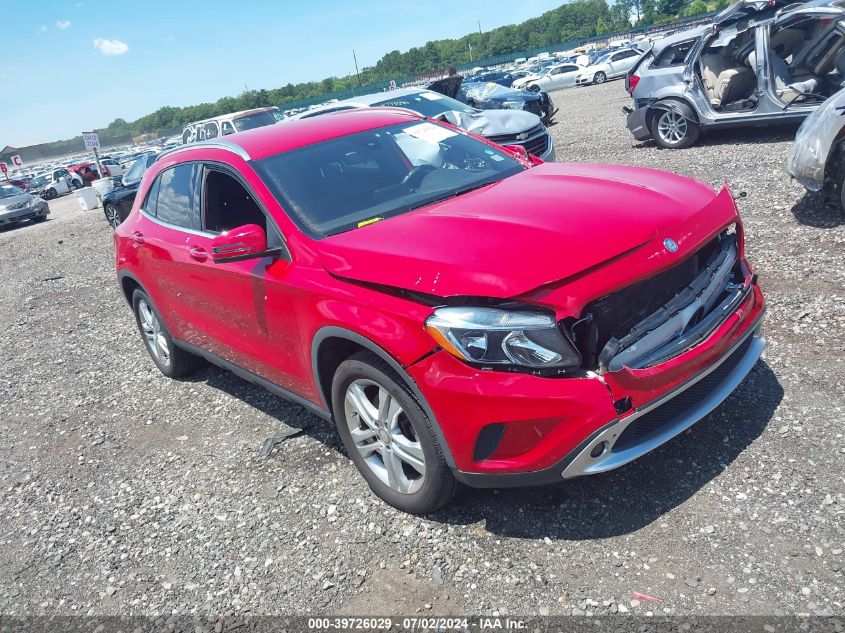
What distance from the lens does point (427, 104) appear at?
1116cm

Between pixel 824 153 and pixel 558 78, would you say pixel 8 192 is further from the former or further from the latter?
pixel 558 78

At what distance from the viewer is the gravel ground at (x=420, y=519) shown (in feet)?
9.04

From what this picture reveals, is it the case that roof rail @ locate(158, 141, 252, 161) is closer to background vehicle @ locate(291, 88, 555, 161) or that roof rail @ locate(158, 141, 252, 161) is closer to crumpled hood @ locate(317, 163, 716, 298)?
crumpled hood @ locate(317, 163, 716, 298)

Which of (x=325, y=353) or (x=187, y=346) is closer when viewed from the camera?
(x=325, y=353)

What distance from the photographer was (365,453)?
136 inches

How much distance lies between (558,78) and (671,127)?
89.3 ft

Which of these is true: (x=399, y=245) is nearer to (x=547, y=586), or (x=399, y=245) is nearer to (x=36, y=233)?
(x=547, y=586)

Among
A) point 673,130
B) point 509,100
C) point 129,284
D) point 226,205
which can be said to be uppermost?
point 226,205

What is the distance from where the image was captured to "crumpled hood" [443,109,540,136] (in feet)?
32.2

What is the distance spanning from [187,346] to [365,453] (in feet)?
7.44

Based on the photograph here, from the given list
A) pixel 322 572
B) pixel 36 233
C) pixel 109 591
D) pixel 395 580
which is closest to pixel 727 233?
pixel 395 580

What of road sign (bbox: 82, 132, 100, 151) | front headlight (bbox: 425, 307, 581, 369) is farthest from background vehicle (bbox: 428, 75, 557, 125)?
front headlight (bbox: 425, 307, 581, 369)

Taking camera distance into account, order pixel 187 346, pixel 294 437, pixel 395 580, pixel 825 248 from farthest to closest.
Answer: pixel 825 248, pixel 187 346, pixel 294 437, pixel 395 580

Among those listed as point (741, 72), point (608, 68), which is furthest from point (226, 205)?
point (608, 68)
